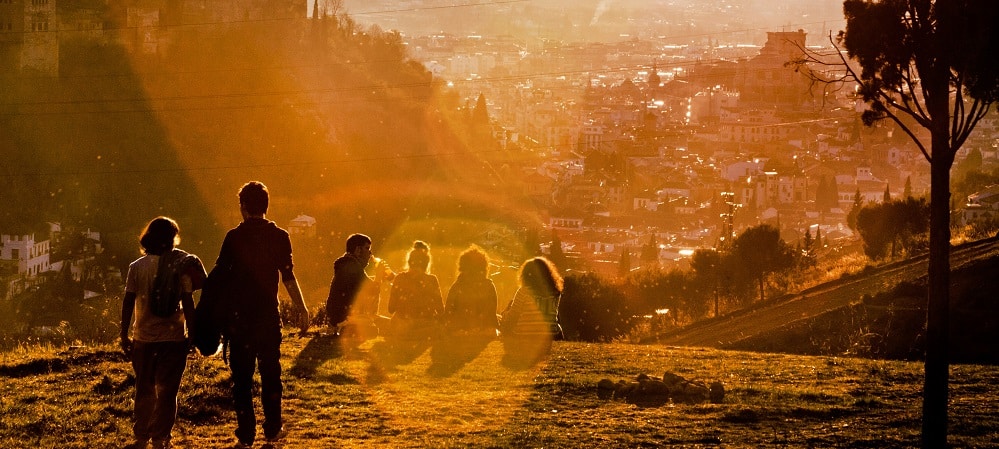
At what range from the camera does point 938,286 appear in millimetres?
7660

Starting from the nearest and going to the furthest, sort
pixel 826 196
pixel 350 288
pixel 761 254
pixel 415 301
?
pixel 350 288, pixel 415 301, pixel 761 254, pixel 826 196

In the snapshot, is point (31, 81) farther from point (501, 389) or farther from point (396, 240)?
point (501, 389)

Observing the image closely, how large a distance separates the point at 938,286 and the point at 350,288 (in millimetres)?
6654

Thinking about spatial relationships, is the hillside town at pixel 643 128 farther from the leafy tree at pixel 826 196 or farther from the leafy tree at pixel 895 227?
the leafy tree at pixel 895 227

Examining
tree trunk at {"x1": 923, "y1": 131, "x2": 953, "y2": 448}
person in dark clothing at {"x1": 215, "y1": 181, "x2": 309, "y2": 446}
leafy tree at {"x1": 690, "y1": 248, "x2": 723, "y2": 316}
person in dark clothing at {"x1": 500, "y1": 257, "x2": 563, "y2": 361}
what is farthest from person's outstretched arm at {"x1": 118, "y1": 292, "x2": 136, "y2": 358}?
leafy tree at {"x1": 690, "y1": 248, "x2": 723, "y2": 316}

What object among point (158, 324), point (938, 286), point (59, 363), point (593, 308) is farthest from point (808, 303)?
point (158, 324)

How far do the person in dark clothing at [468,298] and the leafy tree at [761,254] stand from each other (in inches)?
645

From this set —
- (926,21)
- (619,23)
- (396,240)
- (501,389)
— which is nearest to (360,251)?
(501,389)

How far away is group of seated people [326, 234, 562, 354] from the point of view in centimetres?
1263

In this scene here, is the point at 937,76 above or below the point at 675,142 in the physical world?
below

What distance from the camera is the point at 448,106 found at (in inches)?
3260

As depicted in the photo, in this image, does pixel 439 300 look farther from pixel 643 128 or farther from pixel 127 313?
pixel 643 128

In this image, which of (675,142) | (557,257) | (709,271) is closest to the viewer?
(709,271)

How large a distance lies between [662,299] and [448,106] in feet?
180
